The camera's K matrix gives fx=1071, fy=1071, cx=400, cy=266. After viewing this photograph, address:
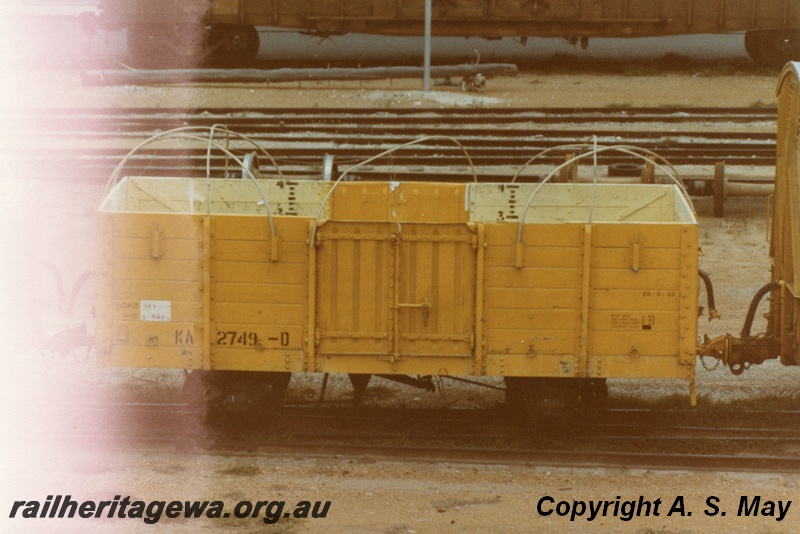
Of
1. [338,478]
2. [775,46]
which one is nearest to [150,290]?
[338,478]

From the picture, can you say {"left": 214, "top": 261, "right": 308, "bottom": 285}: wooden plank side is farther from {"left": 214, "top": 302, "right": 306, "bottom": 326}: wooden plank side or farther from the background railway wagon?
the background railway wagon

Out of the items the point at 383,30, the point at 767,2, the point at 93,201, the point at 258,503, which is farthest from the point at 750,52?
the point at 258,503

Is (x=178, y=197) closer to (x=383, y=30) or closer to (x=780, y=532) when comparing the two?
(x=780, y=532)

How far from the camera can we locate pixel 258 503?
8.94 m

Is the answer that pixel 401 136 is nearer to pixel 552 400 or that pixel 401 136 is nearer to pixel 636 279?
pixel 552 400

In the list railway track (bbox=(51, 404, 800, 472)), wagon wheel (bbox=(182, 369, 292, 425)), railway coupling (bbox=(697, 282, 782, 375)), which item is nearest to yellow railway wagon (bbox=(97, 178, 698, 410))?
wagon wheel (bbox=(182, 369, 292, 425))

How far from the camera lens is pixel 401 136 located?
74.5 feet

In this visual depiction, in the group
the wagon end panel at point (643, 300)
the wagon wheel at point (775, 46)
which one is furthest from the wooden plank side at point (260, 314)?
the wagon wheel at point (775, 46)

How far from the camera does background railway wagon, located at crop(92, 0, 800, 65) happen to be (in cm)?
3059

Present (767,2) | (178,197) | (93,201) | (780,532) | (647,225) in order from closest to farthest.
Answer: (780,532)
(647,225)
(178,197)
(93,201)
(767,2)

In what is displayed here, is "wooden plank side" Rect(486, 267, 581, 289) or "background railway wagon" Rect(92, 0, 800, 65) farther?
"background railway wagon" Rect(92, 0, 800, 65)

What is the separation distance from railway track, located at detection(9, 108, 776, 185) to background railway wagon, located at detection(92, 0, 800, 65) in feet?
21.8

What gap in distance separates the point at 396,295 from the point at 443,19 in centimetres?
2256

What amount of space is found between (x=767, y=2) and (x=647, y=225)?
23.8m
